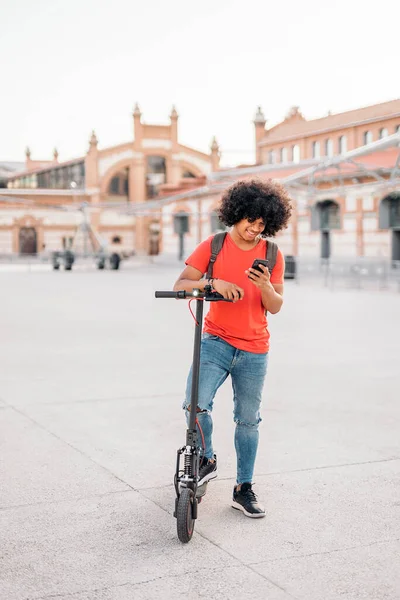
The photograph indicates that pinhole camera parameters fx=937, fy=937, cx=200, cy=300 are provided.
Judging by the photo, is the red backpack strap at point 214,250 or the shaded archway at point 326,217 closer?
the red backpack strap at point 214,250

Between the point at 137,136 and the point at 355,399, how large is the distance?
66474 mm

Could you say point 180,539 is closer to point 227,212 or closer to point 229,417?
point 227,212

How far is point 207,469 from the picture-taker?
5.07m

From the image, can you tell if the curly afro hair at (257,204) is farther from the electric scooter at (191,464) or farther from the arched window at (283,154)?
the arched window at (283,154)

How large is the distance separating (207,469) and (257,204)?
146 centimetres

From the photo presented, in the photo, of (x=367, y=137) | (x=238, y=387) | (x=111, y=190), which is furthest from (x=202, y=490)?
(x=111, y=190)

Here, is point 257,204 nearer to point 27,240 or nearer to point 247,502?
point 247,502

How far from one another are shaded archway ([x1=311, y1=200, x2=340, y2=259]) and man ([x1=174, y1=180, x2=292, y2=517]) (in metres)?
34.1

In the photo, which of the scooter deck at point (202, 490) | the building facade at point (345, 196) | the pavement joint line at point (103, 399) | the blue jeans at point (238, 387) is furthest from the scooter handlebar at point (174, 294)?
the building facade at point (345, 196)

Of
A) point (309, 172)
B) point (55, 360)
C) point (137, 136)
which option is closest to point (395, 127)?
point (309, 172)

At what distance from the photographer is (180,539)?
14.2 ft

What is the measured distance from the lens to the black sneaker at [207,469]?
499 cm

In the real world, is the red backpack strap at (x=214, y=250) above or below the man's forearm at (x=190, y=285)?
above

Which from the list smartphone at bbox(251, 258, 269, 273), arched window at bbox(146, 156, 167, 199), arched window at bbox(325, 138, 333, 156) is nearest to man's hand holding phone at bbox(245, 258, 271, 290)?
smartphone at bbox(251, 258, 269, 273)
